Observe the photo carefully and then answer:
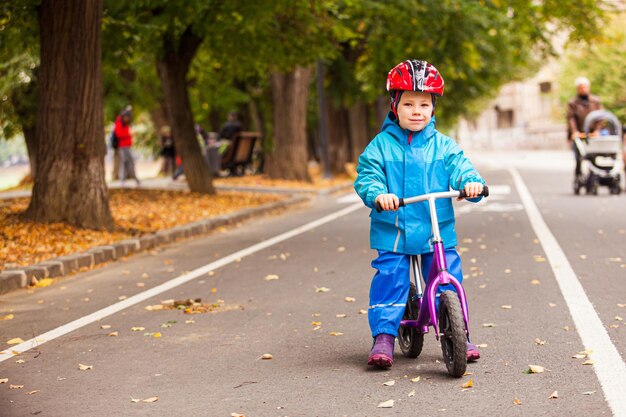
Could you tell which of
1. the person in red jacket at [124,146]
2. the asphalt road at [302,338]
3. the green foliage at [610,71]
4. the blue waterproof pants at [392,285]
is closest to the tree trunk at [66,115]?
the asphalt road at [302,338]

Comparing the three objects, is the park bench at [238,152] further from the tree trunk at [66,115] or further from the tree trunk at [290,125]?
the tree trunk at [66,115]

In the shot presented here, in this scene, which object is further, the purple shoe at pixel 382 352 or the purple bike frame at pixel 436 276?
the purple shoe at pixel 382 352

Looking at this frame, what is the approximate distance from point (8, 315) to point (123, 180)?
18911 mm

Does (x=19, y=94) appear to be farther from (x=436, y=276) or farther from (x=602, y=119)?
(x=436, y=276)

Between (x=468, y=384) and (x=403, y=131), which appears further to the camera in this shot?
(x=403, y=131)

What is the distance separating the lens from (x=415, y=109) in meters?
5.88

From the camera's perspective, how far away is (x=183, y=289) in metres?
9.70

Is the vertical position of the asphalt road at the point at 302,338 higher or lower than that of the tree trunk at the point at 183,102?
lower

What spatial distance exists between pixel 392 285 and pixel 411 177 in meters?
0.59

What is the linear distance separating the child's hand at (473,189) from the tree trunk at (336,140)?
2705 cm

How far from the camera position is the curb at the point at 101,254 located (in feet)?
34.1

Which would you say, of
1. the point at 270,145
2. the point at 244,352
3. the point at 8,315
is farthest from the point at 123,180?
the point at 244,352

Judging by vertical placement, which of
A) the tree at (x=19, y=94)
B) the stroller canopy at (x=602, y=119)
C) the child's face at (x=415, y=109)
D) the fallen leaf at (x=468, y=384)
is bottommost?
the fallen leaf at (x=468, y=384)

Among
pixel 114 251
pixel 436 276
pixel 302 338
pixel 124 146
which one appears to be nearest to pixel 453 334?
pixel 436 276
